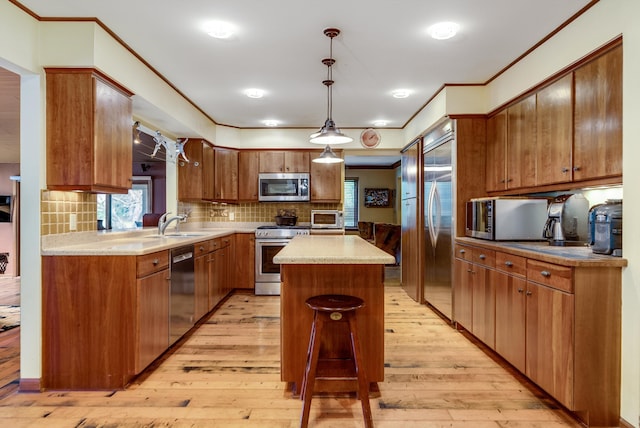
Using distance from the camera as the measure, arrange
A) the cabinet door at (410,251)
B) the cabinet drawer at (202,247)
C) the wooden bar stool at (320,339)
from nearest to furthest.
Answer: the wooden bar stool at (320,339) → the cabinet drawer at (202,247) → the cabinet door at (410,251)

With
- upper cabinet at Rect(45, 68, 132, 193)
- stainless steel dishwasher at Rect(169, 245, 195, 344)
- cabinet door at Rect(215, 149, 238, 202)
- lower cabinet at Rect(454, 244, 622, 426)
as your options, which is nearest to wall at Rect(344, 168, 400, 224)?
cabinet door at Rect(215, 149, 238, 202)

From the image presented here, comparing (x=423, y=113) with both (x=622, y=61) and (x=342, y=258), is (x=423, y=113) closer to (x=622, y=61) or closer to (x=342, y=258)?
(x=622, y=61)

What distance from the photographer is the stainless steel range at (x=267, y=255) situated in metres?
4.84

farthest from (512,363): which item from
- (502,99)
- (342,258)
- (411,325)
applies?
(502,99)

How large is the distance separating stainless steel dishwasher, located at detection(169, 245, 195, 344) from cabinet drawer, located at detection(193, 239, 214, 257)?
0.38 ft

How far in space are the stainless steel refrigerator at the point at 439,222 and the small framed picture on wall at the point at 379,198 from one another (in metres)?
5.07

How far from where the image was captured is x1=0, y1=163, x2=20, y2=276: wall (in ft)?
20.0

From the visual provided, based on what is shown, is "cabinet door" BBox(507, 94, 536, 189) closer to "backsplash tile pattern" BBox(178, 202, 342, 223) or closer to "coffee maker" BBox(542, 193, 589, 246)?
"coffee maker" BBox(542, 193, 589, 246)

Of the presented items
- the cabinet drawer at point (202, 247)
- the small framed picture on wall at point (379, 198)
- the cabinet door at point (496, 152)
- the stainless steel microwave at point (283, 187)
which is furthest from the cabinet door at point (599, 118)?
the small framed picture on wall at point (379, 198)

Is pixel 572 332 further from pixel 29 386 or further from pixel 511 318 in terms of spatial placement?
pixel 29 386

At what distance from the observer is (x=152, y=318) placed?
2.50 metres

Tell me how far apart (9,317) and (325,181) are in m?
3.87

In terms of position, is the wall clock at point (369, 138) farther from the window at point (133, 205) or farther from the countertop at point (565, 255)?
the window at point (133, 205)

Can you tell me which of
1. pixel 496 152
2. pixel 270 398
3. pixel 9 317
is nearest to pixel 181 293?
pixel 270 398
